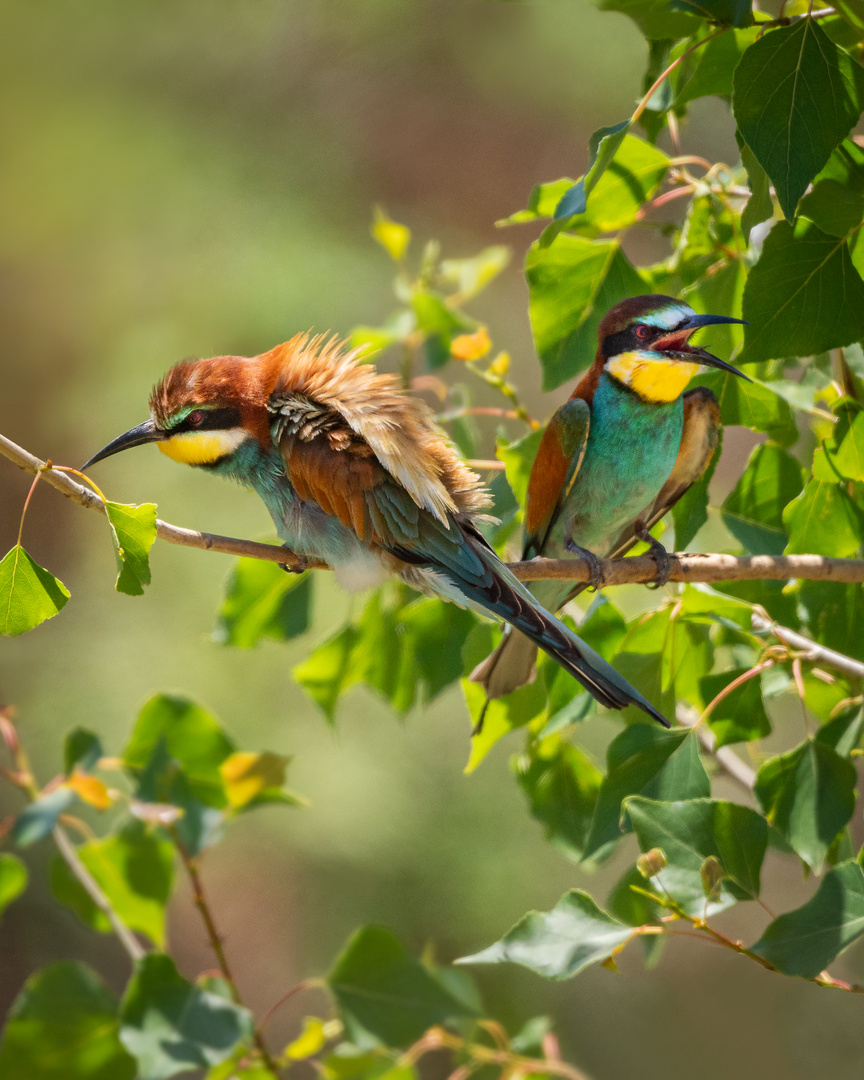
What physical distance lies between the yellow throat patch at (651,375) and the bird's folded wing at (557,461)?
0.06 m

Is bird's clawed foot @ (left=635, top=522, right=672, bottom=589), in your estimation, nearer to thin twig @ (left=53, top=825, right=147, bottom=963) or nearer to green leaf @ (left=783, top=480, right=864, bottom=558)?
green leaf @ (left=783, top=480, right=864, bottom=558)

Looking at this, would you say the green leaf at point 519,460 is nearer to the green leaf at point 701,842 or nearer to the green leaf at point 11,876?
the green leaf at point 701,842

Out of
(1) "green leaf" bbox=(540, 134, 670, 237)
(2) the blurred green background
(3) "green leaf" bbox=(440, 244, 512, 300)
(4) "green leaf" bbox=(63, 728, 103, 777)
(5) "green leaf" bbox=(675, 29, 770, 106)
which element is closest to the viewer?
(5) "green leaf" bbox=(675, 29, 770, 106)

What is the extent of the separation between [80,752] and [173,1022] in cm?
29

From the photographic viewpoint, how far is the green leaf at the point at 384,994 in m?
0.92

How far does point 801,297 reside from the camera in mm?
695

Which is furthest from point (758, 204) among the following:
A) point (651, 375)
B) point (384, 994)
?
point (384, 994)

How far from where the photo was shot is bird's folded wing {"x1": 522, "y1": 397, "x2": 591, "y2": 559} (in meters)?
1.09

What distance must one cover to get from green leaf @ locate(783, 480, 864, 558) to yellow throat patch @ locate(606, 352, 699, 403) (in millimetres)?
325

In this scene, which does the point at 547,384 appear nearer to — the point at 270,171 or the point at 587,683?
the point at 587,683

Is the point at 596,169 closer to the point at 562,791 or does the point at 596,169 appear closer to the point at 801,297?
the point at 801,297

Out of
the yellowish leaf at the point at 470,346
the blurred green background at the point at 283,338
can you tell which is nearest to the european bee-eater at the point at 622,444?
the yellowish leaf at the point at 470,346

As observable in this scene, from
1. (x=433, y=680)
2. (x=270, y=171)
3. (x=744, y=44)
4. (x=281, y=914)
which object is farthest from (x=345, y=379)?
(x=270, y=171)

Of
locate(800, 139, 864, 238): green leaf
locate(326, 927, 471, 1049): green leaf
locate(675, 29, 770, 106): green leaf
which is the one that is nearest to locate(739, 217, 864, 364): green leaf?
locate(800, 139, 864, 238): green leaf
